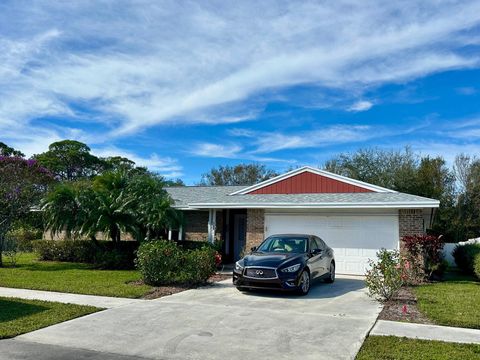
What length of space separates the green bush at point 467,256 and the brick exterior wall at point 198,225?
9.93 metres

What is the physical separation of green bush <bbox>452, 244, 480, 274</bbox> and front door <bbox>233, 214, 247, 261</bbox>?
9103mm

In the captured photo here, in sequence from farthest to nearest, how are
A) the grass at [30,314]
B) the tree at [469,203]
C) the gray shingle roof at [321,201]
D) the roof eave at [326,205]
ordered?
the tree at [469,203] < the gray shingle roof at [321,201] < the roof eave at [326,205] < the grass at [30,314]

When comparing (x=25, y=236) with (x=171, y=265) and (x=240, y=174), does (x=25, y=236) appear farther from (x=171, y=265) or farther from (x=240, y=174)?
(x=240, y=174)

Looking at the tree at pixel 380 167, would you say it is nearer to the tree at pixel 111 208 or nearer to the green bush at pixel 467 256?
the green bush at pixel 467 256

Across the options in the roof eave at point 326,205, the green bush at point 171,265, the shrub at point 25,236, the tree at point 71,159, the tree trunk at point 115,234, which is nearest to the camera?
the green bush at point 171,265

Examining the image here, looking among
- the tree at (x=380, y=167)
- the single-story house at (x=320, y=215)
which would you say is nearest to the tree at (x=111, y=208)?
the single-story house at (x=320, y=215)

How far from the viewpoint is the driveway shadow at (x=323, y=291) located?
10.5 m

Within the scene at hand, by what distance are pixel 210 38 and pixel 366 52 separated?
4.65m

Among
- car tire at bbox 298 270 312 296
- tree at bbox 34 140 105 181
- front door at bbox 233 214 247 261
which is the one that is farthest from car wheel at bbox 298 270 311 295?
tree at bbox 34 140 105 181

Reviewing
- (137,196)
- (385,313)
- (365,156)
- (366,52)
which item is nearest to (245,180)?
(365,156)

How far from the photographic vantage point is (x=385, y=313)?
8.48m

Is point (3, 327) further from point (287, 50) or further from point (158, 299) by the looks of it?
point (287, 50)

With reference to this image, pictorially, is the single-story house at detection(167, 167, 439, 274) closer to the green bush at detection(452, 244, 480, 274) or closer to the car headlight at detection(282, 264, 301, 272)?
the green bush at detection(452, 244, 480, 274)

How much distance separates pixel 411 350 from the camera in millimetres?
5965
